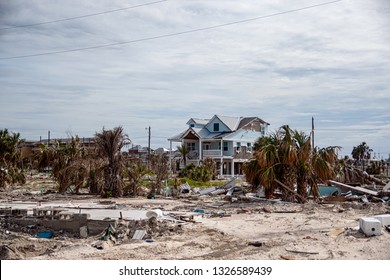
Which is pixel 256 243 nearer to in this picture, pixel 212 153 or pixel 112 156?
pixel 112 156

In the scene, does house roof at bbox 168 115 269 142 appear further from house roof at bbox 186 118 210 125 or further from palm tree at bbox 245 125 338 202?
palm tree at bbox 245 125 338 202

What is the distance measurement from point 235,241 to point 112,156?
13.6 meters

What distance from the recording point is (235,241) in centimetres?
1132

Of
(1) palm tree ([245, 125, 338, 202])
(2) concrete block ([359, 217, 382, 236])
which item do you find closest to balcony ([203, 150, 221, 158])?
(1) palm tree ([245, 125, 338, 202])

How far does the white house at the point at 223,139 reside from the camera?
48.5 metres

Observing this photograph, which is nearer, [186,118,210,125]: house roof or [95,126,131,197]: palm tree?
[95,126,131,197]: palm tree

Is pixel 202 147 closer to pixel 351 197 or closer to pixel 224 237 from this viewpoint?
pixel 351 197

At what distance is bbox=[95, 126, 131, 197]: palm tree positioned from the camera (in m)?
23.8

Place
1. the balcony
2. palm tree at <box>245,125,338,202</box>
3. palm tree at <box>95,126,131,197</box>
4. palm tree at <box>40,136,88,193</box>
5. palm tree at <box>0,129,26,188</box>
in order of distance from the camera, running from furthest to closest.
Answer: the balcony, palm tree at <box>0,129,26,188</box>, palm tree at <box>40,136,88,193</box>, palm tree at <box>95,126,131,197</box>, palm tree at <box>245,125,338,202</box>

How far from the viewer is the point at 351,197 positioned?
70.8 ft

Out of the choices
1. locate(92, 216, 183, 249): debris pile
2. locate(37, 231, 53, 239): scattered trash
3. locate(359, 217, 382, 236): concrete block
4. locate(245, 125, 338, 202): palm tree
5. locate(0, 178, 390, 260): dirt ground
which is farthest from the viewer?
locate(245, 125, 338, 202): palm tree

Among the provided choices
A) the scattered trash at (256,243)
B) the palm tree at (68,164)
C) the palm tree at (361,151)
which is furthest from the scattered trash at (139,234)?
the palm tree at (361,151)

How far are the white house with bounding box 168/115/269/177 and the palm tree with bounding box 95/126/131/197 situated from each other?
A: 2395 cm

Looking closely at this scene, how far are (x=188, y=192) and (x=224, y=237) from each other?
Answer: 561 inches
